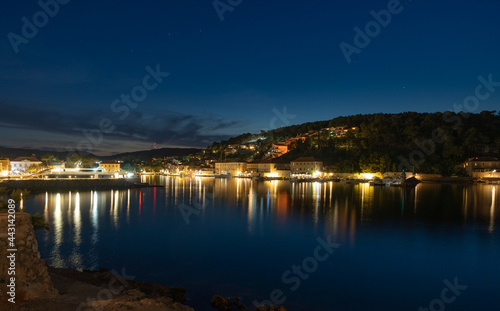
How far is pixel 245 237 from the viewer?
43.6ft

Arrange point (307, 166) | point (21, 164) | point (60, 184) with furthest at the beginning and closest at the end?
point (307, 166) < point (21, 164) < point (60, 184)

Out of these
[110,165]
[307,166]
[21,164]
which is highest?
[307,166]

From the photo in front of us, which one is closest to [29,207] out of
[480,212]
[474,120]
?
[480,212]

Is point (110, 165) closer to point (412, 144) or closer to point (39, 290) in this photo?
point (412, 144)

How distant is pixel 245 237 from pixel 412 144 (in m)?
54.6

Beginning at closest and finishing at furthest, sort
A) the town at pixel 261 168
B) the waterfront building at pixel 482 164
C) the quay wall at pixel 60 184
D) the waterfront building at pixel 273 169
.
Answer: the quay wall at pixel 60 184 → the town at pixel 261 168 → the waterfront building at pixel 482 164 → the waterfront building at pixel 273 169

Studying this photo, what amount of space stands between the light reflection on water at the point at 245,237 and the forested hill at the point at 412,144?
104ft

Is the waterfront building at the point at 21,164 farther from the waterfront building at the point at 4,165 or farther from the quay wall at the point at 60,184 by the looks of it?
the quay wall at the point at 60,184

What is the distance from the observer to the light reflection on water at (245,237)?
8828 millimetres

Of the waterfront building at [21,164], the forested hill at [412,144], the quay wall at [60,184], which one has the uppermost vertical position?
the forested hill at [412,144]

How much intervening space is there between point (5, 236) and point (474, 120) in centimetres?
7570

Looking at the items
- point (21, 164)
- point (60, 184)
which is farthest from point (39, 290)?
point (21, 164)

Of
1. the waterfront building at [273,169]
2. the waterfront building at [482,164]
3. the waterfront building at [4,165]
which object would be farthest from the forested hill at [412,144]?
the waterfront building at [4,165]

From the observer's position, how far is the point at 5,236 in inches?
168
